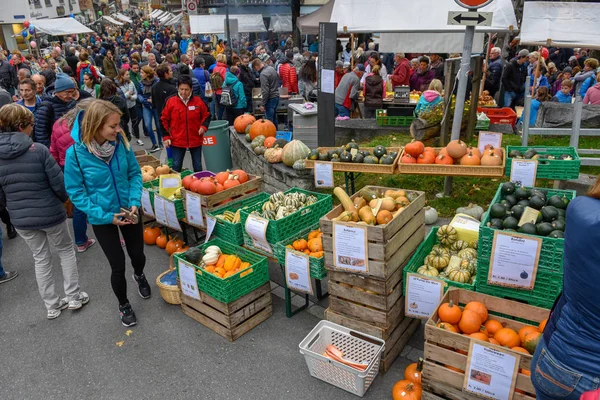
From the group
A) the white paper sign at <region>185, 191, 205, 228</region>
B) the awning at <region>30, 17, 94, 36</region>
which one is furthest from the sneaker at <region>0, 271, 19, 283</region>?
the awning at <region>30, 17, 94, 36</region>

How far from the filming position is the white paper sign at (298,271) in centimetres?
405

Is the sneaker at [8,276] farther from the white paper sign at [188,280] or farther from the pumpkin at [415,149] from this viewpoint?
the pumpkin at [415,149]

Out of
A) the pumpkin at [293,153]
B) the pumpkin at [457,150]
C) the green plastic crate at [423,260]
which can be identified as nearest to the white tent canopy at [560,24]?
the pumpkin at [457,150]

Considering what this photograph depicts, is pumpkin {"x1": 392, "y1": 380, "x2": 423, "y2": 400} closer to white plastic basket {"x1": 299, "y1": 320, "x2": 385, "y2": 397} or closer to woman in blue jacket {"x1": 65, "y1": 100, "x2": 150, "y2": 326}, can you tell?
white plastic basket {"x1": 299, "y1": 320, "x2": 385, "y2": 397}

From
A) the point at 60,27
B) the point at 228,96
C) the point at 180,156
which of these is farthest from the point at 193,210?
the point at 60,27

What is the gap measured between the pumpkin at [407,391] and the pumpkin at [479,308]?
68cm

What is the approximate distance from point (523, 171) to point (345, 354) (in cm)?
270

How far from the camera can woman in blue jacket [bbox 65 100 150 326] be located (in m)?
3.82

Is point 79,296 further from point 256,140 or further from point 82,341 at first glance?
point 256,140

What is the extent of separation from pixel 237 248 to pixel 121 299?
1.21 meters

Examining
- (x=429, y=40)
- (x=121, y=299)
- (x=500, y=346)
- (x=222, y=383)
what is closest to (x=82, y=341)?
(x=121, y=299)

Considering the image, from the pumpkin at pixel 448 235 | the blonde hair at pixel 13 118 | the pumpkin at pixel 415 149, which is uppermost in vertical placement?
the blonde hair at pixel 13 118

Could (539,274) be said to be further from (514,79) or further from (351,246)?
(514,79)

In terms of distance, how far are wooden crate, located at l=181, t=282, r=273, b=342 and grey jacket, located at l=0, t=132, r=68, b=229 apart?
5.00 ft
